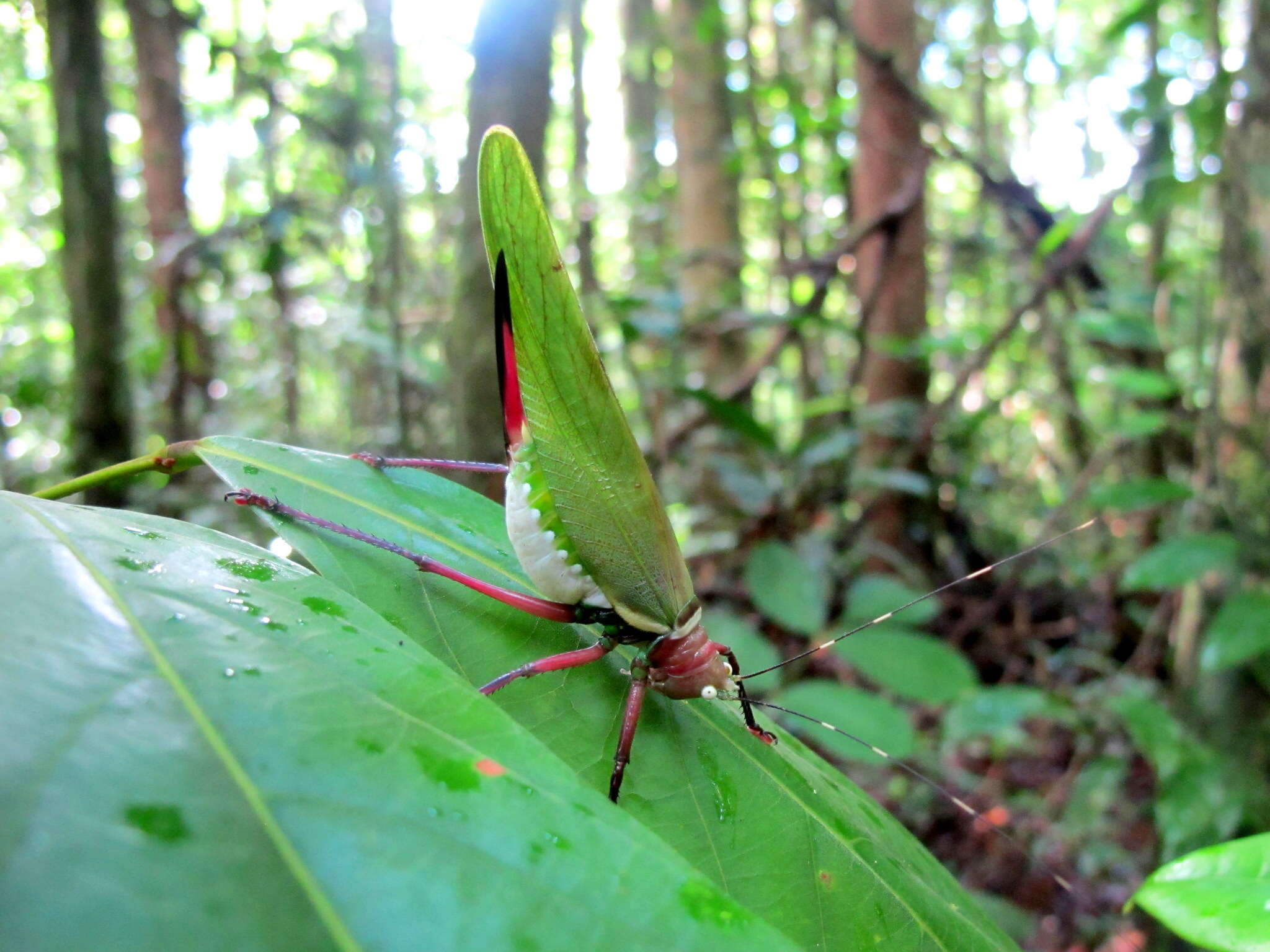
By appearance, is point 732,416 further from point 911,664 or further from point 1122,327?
point 1122,327

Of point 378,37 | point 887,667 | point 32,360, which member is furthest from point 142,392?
point 887,667

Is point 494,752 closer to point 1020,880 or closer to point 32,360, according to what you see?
point 1020,880

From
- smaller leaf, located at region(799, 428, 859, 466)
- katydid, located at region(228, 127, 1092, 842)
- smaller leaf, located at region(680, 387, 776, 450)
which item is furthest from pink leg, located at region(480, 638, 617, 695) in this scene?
smaller leaf, located at region(799, 428, 859, 466)

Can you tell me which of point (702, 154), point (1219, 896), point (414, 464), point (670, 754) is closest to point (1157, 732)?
point (1219, 896)

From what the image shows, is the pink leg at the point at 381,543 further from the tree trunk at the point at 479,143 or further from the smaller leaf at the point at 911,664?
the smaller leaf at the point at 911,664

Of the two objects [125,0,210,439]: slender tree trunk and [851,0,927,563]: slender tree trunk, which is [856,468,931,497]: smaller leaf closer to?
[851,0,927,563]: slender tree trunk

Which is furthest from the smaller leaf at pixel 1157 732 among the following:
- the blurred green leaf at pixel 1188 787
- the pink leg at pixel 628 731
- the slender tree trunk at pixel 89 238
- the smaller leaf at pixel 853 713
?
the slender tree trunk at pixel 89 238
